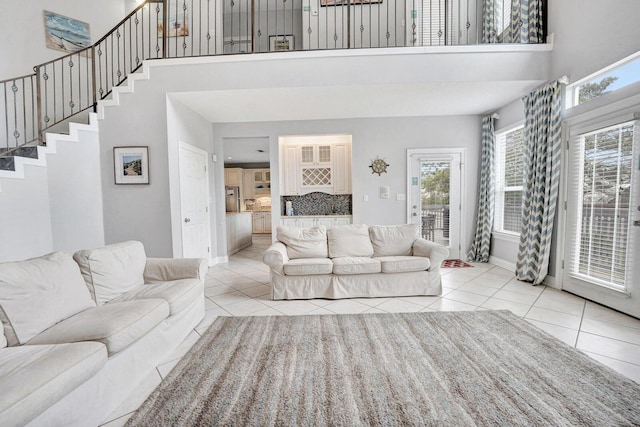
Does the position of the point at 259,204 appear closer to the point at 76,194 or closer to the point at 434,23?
the point at 76,194

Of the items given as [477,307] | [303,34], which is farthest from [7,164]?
[477,307]

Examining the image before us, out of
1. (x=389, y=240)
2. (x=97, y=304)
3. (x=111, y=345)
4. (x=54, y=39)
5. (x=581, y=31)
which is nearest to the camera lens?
(x=111, y=345)

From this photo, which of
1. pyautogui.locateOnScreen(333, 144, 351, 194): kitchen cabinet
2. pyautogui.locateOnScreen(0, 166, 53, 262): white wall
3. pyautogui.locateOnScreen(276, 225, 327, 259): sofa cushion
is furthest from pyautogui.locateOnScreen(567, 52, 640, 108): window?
pyautogui.locateOnScreen(0, 166, 53, 262): white wall

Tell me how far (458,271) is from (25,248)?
19.9ft

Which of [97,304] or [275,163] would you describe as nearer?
[97,304]

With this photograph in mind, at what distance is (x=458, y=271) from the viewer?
14.8 ft

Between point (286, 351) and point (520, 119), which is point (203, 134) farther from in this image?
point (520, 119)

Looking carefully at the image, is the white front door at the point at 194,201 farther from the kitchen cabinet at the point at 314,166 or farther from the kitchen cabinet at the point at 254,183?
the kitchen cabinet at the point at 254,183

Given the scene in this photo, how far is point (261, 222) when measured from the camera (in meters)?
10.1

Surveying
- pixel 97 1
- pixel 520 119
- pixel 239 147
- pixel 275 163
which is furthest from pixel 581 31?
pixel 97 1

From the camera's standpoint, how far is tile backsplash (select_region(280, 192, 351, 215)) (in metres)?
5.90

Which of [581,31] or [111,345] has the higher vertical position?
[581,31]

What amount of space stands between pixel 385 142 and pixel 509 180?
2227mm

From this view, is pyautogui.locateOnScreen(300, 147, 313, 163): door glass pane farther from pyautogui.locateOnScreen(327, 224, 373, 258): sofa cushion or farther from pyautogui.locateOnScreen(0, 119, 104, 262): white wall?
pyautogui.locateOnScreen(0, 119, 104, 262): white wall
